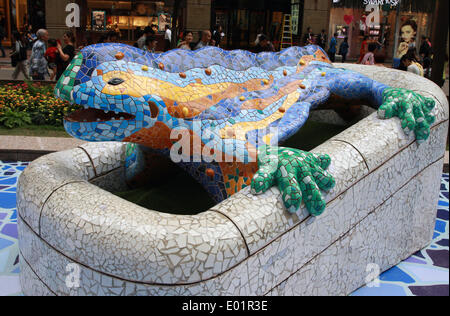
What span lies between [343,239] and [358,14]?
1903 mm

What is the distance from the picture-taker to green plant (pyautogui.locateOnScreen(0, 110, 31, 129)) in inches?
270

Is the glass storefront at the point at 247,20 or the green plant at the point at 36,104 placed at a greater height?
the glass storefront at the point at 247,20

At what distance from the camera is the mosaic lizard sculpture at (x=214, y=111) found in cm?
245

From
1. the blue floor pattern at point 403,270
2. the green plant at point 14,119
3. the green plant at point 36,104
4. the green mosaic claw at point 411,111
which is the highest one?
the green mosaic claw at point 411,111

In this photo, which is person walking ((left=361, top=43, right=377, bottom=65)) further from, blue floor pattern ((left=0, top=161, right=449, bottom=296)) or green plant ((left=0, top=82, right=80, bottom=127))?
green plant ((left=0, top=82, right=80, bottom=127))

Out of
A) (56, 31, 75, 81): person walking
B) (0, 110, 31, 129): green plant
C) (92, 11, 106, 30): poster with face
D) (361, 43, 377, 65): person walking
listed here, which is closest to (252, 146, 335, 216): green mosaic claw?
(361, 43, 377, 65): person walking

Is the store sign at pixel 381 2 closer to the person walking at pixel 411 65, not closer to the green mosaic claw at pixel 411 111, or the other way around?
the green mosaic claw at pixel 411 111

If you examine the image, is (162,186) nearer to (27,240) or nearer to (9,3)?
(27,240)

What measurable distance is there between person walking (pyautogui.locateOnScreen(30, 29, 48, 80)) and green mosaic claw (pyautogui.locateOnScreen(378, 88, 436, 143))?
677cm

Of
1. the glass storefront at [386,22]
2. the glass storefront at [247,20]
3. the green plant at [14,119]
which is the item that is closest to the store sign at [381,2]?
the glass storefront at [386,22]

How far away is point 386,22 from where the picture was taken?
397 cm

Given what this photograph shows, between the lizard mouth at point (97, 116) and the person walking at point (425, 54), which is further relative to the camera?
the person walking at point (425, 54)

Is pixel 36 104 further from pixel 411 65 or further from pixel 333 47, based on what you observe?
pixel 411 65

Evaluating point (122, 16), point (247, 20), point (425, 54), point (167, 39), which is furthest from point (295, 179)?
point (122, 16)
